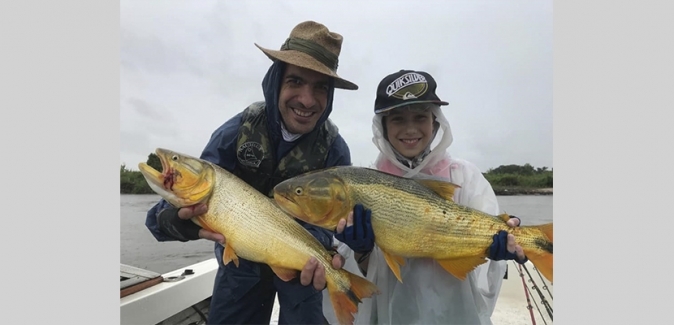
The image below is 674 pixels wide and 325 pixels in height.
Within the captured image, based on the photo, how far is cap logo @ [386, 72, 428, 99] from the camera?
2760mm

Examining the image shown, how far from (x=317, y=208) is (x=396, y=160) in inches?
35.9

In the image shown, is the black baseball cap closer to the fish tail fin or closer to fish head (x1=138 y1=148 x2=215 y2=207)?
the fish tail fin

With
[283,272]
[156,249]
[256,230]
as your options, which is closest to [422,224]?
[283,272]

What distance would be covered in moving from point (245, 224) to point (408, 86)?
1541mm

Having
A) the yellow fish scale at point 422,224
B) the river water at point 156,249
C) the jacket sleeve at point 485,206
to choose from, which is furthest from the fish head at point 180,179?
the river water at point 156,249

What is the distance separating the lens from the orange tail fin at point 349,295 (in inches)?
90.0

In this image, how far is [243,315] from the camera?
2.99m

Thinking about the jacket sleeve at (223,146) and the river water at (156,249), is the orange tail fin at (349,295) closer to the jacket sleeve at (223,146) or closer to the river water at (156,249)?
the jacket sleeve at (223,146)

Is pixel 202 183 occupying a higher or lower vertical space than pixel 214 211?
higher

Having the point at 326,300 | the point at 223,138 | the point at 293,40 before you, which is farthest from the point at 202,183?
the point at 326,300

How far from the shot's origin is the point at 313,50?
2.77 meters

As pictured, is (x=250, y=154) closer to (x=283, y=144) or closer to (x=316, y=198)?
(x=283, y=144)

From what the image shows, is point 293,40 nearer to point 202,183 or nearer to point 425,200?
point 202,183

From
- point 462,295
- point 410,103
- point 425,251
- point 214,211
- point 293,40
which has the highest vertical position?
point 293,40
